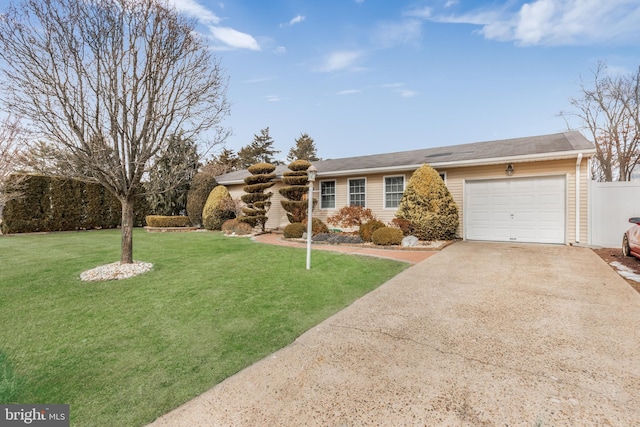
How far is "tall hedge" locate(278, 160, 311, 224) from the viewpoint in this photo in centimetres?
1226

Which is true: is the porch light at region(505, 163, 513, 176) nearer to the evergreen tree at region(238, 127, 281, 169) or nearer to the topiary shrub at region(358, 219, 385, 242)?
the topiary shrub at region(358, 219, 385, 242)

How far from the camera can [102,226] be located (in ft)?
52.3

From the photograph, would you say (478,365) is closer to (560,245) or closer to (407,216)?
(407,216)

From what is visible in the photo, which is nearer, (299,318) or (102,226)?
(299,318)

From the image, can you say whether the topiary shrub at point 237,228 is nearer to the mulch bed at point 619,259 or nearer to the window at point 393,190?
the window at point 393,190

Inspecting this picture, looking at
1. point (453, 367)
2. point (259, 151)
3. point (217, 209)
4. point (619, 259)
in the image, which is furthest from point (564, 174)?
point (259, 151)

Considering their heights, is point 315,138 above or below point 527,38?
above

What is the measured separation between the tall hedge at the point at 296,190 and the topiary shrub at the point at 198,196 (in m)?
5.80

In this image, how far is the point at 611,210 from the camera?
8242 mm

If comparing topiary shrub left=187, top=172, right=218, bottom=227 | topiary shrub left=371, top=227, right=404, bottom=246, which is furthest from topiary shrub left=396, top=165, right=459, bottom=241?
topiary shrub left=187, top=172, right=218, bottom=227

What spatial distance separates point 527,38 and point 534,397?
13192mm

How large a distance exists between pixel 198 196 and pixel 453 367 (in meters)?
15.7

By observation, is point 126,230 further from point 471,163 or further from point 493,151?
point 493,151

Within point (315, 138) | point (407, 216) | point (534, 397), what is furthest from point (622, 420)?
point (315, 138)
